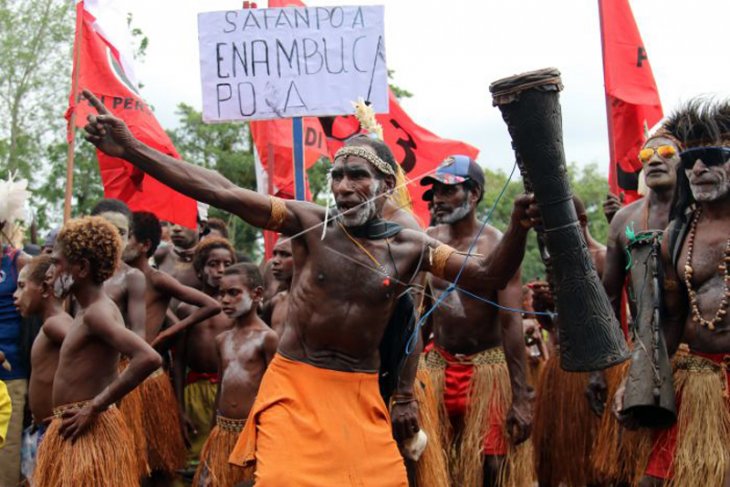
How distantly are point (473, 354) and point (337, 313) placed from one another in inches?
110

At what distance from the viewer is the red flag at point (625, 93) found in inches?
357

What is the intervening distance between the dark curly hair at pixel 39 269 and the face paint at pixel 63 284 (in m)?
0.85

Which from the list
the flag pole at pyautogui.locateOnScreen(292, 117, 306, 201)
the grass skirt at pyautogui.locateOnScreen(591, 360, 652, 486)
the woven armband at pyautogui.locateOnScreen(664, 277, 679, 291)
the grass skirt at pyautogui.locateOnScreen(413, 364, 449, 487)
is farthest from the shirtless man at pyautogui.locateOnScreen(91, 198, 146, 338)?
the woven armband at pyautogui.locateOnScreen(664, 277, 679, 291)

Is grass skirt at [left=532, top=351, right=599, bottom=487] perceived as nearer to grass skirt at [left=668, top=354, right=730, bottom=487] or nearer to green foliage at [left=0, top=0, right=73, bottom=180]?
grass skirt at [left=668, top=354, right=730, bottom=487]

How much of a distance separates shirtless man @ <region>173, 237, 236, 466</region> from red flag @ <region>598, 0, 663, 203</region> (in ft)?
10.7

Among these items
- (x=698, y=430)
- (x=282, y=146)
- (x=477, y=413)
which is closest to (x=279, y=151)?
(x=282, y=146)

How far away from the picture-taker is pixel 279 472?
14.9 feet

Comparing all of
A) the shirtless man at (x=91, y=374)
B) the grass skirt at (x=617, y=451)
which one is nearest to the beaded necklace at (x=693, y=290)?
the grass skirt at (x=617, y=451)

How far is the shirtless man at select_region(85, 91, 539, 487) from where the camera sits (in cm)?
463

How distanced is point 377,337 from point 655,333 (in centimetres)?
158

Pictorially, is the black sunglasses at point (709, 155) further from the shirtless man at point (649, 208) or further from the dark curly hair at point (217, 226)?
the dark curly hair at point (217, 226)

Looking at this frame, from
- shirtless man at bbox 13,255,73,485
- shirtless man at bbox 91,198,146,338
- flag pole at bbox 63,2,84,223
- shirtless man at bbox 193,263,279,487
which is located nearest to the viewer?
shirtless man at bbox 13,255,73,485

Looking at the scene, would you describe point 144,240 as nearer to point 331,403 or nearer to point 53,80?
point 331,403

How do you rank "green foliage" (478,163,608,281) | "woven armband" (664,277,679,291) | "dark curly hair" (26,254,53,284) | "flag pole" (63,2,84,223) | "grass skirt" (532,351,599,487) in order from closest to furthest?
"woven armband" (664,277,679,291) → "dark curly hair" (26,254,53,284) → "grass skirt" (532,351,599,487) → "flag pole" (63,2,84,223) → "green foliage" (478,163,608,281)
